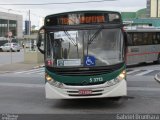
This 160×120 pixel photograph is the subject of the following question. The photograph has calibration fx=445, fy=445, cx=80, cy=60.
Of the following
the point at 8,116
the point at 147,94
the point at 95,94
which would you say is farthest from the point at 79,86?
the point at 147,94

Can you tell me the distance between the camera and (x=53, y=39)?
12883mm

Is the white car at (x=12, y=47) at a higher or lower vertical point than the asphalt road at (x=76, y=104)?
lower

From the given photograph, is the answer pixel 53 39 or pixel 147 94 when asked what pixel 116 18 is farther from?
pixel 147 94

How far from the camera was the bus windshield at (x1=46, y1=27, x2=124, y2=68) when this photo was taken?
1245cm

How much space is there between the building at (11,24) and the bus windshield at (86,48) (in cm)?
10583

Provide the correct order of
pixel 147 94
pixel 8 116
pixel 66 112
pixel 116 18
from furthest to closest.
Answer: pixel 147 94 < pixel 116 18 < pixel 66 112 < pixel 8 116

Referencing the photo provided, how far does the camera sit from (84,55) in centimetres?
1247

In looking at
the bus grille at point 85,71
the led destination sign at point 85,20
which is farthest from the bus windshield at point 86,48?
the led destination sign at point 85,20

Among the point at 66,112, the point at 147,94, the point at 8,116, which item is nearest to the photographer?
the point at 8,116

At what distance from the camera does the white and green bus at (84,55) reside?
40.0ft

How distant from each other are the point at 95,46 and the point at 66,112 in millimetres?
2060

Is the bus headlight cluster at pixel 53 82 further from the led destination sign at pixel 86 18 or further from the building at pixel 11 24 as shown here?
the building at pixel 11 24

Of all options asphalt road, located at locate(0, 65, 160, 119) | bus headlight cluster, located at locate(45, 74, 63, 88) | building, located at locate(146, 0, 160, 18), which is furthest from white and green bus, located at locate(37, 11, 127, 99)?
building, located at locate(146, 0, 160, 18)

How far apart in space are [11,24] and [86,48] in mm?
116499
